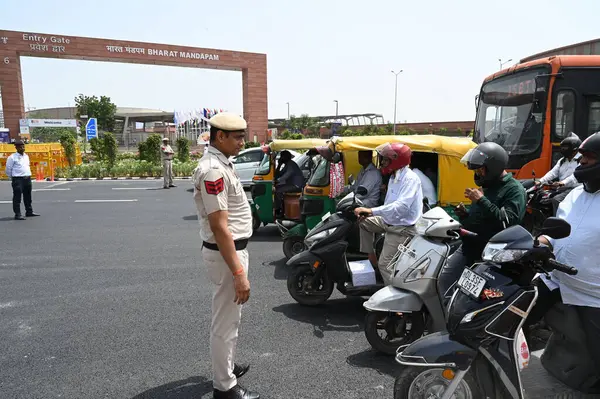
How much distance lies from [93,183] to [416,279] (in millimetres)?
18146

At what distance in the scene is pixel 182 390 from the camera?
321 centimetres

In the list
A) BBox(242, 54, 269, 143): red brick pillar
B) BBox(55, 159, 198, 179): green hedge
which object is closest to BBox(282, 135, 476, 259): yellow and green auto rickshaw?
BBox(55, 159, 198, 179): green hedge

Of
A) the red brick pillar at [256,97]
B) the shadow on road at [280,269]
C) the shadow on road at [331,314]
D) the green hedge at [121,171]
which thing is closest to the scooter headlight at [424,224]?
the shadow on road at [331,314]

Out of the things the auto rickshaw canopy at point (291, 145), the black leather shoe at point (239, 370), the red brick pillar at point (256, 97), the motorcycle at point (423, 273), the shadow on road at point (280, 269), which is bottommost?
the shadow on road at point (280, 269)

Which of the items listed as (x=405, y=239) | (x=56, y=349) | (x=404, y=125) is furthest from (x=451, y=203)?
(x=404, y=125)

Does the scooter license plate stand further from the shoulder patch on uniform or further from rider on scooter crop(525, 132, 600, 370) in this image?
the shoulder patch on uniform

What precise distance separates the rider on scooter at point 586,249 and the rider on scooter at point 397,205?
1696 millimetres

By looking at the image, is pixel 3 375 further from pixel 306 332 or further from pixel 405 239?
pixel 405 239

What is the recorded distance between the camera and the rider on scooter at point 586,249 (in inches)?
94.2

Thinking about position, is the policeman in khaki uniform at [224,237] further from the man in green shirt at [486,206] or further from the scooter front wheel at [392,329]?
the man in green shirt at [486,206]

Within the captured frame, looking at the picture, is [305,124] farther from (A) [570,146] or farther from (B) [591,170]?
(B) [591,170]

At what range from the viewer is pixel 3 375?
3432mm

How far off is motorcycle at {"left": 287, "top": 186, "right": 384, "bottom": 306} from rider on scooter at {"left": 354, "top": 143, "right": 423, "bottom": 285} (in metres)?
0.23

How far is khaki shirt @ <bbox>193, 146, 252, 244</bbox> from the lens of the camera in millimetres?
2662
